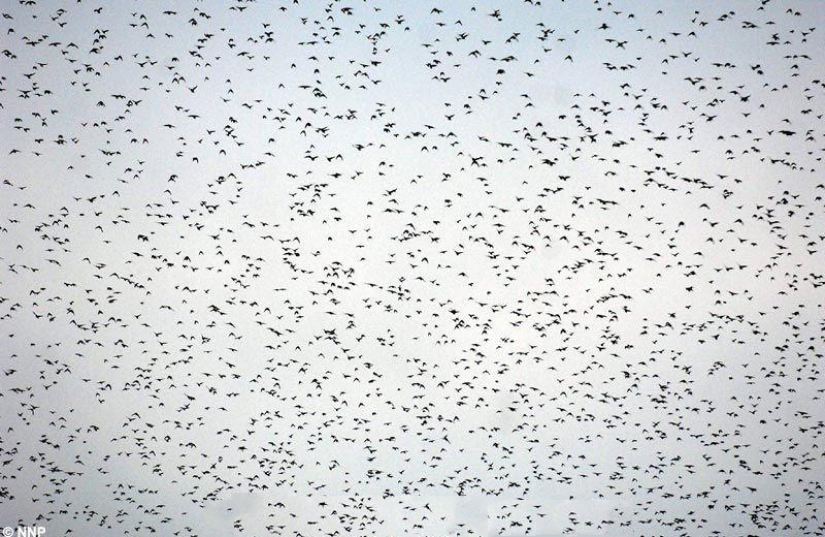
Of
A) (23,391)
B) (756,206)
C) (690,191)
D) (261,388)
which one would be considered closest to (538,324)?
(690,191)

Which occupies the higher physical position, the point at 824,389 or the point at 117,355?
the point at 824,389

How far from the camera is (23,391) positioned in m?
14.7

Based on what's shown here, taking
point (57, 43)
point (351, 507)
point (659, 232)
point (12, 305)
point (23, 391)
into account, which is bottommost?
point (351, 507)

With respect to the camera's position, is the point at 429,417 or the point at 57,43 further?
the point at 429,417

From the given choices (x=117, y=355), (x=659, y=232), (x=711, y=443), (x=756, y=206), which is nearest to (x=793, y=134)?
(x=756, y=206)

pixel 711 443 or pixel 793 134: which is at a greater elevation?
pixel 793 134

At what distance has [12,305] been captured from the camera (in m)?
14.7

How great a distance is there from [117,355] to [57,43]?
21.2 feet

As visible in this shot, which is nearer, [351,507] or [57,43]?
[57,43]

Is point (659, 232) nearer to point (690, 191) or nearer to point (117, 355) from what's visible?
point (690, 191)

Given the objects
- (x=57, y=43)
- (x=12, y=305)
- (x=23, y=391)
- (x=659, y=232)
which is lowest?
(x=23, y=391)

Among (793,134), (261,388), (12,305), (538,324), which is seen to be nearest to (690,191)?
(793,134)

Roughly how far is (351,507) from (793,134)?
39.9 ft

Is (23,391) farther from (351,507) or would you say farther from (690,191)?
(690,191)
